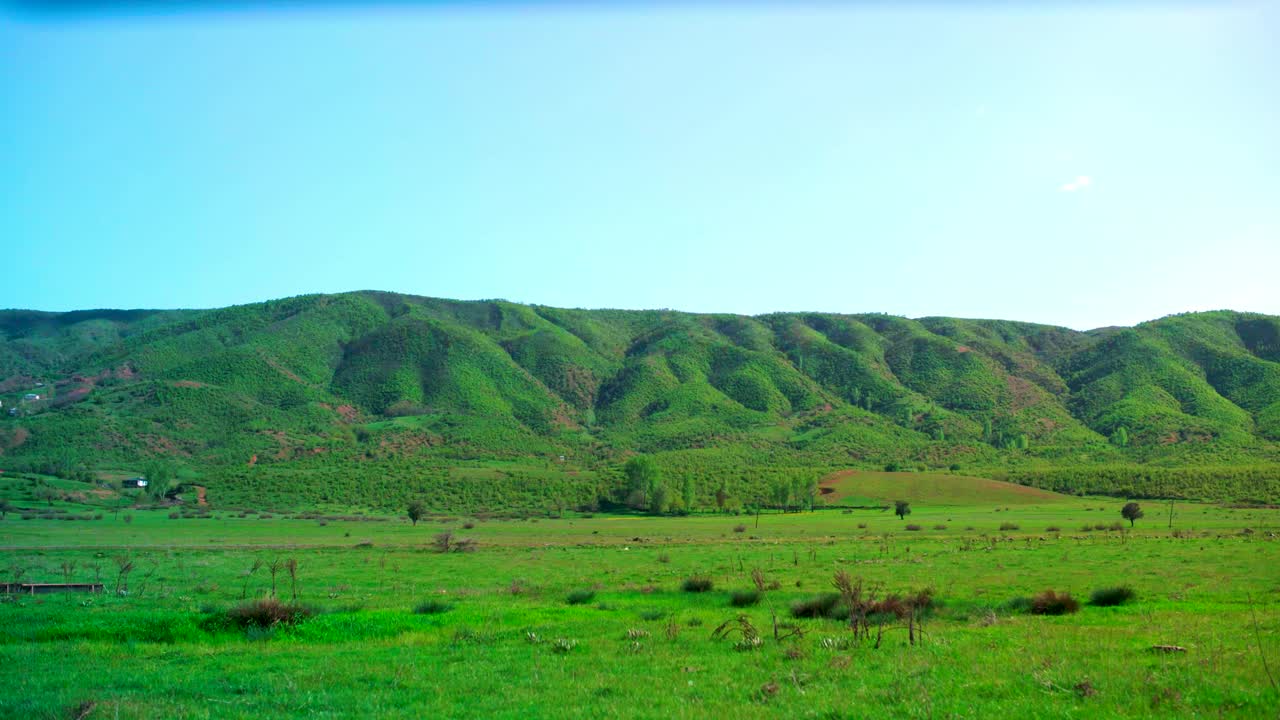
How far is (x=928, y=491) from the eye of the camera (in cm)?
9981

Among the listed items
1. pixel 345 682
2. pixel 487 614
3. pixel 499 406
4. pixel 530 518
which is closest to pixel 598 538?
pixel 530 518

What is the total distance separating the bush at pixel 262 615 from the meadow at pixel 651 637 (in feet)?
0.31

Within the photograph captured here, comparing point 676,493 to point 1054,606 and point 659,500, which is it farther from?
point 1054,606

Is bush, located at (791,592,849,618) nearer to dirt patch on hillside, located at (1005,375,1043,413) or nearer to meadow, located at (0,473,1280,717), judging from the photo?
meadow, located at (0,473,1280,717)

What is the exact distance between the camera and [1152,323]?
19938 centimetres

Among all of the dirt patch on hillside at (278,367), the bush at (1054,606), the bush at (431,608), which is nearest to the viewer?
the bush at (1054,606)

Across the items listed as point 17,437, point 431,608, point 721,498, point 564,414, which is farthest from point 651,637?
point 564,414

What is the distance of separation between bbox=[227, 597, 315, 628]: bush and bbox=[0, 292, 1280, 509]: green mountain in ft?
259

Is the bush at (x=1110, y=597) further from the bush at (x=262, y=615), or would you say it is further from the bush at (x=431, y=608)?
the bush at (x=262, y=615)

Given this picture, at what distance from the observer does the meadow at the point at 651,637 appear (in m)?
11.0

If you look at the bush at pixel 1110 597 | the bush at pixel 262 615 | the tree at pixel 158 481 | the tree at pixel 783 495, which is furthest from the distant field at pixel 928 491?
the bush at pixel 262 615

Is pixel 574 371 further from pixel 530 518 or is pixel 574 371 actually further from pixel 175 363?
pixel 530 518

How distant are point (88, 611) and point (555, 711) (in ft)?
51.1

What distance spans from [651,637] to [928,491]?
91.2m
